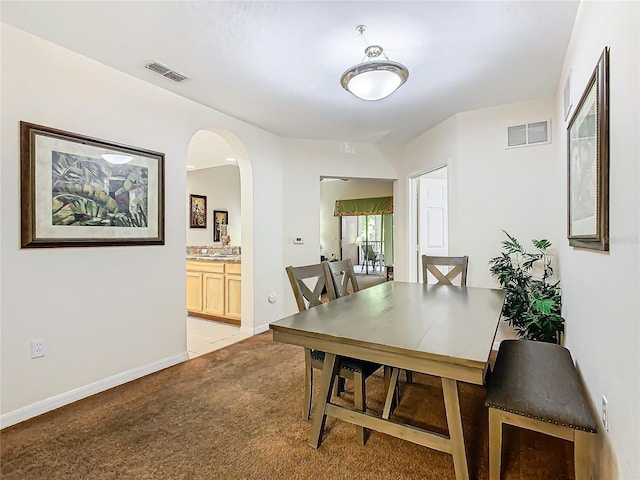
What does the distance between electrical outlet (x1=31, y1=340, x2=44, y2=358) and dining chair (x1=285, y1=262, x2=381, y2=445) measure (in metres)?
1.69

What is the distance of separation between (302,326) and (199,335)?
2714 millimetres

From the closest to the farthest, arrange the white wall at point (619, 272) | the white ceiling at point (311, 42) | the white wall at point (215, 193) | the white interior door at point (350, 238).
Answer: the white wall at point (619, 272), the white ceiling at point (311, 42), the white wall at point (215, 193), the white interior door at point (350, 238)

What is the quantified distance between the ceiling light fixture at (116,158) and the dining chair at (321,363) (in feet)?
5.27

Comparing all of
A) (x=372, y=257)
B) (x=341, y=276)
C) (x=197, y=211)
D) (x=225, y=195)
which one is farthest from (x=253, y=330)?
(x=372, y=257)

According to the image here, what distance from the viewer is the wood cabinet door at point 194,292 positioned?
470 centimetres

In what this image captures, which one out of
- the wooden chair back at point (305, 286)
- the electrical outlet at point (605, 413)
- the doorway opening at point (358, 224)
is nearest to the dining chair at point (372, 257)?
the doorway opening at point (358, 224)

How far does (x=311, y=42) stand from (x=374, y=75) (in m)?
0.49

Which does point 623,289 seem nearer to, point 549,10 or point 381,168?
point 549,10

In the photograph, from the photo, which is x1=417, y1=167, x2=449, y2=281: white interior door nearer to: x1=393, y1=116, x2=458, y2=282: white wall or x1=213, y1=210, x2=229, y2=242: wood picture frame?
x1=393, y1=116, x2=458, y2=282: white wall

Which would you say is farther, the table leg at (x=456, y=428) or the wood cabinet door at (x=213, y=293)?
the wood cabinet door at (x=213, y=293)

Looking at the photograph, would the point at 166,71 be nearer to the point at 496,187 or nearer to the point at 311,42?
the point at 311,42

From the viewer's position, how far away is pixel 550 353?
191cm

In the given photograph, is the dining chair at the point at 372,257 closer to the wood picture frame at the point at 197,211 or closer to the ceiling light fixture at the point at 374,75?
the wood picture frame at the point at 197,211

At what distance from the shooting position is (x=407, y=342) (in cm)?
142
